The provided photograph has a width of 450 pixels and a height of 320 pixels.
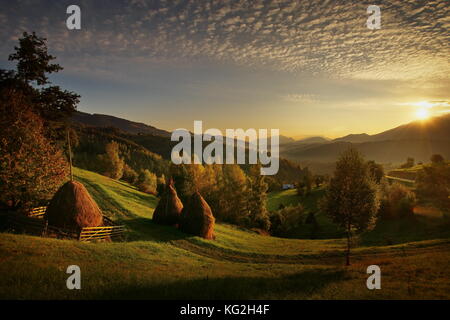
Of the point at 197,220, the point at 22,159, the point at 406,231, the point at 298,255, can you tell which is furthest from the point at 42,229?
the point at 406,231

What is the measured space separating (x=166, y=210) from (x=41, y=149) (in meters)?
16.3

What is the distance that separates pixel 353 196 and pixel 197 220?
1831cm

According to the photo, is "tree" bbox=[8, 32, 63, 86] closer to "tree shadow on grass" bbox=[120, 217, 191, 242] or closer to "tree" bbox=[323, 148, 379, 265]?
"tree shadow on grass" bbox=[120, 217, 191, 242]

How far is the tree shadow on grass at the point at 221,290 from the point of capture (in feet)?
30.5

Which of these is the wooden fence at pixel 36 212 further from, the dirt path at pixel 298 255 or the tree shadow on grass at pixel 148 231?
the dirt path at pixel 298 255

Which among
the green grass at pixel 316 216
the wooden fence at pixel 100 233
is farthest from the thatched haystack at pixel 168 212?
the green grass at pixel 316 216

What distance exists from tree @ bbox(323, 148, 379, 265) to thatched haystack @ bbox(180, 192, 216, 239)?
15275 mm

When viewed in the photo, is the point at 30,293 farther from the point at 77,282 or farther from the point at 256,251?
the point at 256,251

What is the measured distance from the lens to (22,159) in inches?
853

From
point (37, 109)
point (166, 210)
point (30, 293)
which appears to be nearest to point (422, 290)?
point (30, 293)

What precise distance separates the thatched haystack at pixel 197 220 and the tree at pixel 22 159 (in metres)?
14.8

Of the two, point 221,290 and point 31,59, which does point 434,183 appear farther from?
point 31,59

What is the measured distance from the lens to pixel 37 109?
99.2 feet

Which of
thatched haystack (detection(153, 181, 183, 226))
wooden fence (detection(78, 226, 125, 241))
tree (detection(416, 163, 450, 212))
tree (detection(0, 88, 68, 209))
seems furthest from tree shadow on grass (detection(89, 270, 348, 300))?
tree (detection(416, 163, 450, 212))
